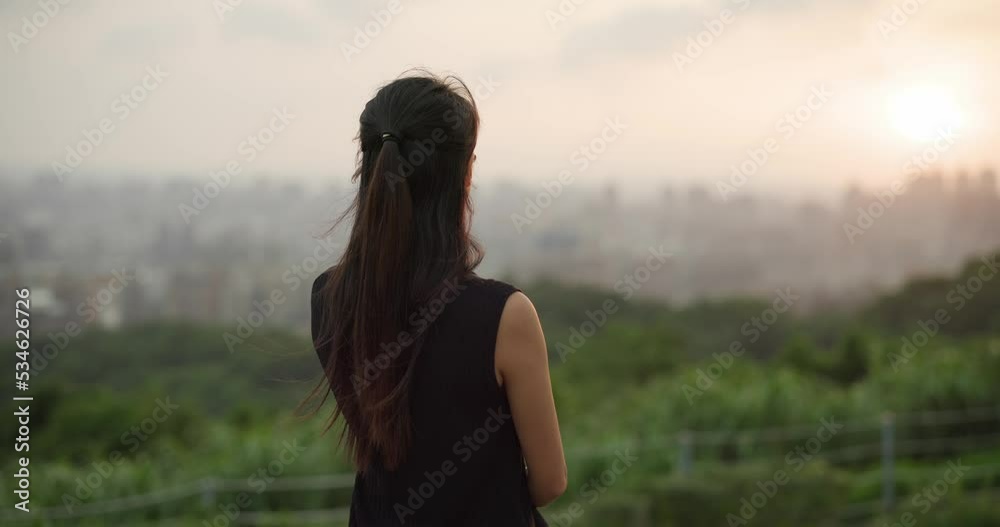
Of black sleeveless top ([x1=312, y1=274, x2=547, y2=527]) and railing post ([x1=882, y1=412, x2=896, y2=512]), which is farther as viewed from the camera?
railing post ([x1=882, y1=412, x2=896, y2=512])

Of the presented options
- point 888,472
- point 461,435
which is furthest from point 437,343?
point 888,472

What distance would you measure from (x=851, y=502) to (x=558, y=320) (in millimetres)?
6551

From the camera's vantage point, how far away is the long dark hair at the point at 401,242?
1244 millimetres

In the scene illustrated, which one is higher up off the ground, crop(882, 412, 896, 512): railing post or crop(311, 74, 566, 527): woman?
crop(311, 74, 566, 527): woman

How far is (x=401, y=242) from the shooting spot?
1249 millimetres

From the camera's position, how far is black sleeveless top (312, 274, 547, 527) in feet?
3.96

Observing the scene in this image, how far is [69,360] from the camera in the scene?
12.0 m

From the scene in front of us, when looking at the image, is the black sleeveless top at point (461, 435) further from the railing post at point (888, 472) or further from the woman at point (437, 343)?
the railing post at point (888, 472)

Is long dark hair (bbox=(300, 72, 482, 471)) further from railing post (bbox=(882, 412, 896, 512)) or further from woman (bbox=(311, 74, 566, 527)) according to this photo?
railing post (bbox=(882, 412, 896, 512))

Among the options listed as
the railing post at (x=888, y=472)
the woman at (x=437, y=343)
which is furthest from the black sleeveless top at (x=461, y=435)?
the railing post at (x=888, y=472)

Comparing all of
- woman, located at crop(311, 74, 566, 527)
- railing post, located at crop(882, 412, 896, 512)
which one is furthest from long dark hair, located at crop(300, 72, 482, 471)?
railing post, located at crop(882, 412, 896, 512)

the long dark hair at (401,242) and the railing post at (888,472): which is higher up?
the long dark hair at (401,242)

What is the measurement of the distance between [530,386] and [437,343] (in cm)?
13

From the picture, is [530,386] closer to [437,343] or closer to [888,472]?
[437,343]
